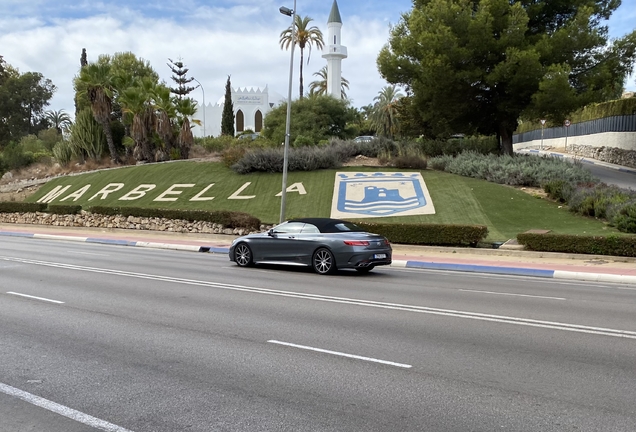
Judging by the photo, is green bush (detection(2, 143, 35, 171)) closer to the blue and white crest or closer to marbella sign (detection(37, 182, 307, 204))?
marbella sign (detection(37, 182, 307, 204))

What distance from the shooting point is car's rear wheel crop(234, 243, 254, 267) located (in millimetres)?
16656

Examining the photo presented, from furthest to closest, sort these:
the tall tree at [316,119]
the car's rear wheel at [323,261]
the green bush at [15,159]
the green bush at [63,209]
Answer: the tall tree at [316,119]
the green bush at [15,159]
the green bush at [63,209]
the car's rear wheel at [323,261]

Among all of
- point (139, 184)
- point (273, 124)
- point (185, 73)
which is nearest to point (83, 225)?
point (139, 184)

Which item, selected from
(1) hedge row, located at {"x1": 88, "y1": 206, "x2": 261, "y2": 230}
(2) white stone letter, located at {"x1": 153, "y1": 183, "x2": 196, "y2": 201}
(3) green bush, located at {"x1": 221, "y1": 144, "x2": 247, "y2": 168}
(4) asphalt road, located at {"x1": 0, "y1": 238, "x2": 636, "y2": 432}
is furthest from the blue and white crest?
(4) asphalt road, located at {"x1": 0, "y1": 238, "x2": 636, "y2": 432}

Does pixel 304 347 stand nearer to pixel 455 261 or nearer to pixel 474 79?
pixel 455 261

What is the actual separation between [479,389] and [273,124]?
5483 centimetres

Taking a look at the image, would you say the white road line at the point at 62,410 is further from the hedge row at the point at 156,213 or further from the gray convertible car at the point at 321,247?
the hedge row at the point at 156,213

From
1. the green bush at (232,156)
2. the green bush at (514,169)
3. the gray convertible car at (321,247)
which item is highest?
the green bush at (232,156)

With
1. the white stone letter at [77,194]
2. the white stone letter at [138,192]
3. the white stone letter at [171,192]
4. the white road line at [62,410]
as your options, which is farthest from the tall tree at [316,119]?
the white road line at [62,410]

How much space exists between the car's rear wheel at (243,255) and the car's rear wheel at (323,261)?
2.23 meters

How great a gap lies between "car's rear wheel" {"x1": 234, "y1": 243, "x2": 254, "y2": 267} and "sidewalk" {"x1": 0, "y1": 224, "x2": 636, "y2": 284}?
15.6ft

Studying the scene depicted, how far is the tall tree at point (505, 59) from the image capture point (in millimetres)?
33156

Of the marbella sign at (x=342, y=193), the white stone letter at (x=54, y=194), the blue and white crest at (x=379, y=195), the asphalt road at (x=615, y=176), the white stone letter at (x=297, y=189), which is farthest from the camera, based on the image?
the white stone letter at (x=54, y=194)

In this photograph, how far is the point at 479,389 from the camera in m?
5.82
